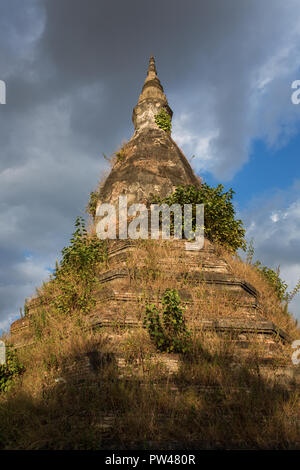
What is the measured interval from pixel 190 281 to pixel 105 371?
2.97 meters

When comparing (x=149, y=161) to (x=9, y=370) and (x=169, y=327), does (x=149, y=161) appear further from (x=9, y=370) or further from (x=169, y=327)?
(x=9, y=370)

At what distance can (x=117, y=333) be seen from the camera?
20.3ft

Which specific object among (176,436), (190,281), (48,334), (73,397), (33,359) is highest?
(190,281)

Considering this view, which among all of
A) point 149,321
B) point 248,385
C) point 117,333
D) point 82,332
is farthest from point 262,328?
point 82,332

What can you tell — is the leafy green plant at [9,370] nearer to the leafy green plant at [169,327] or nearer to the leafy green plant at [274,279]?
the leafy green plant at [169,327]

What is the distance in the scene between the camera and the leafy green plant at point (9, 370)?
5.70m

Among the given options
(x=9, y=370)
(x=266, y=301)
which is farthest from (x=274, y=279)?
(x=9, y=370)

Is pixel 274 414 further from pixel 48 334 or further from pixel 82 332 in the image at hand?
pixel 48 334

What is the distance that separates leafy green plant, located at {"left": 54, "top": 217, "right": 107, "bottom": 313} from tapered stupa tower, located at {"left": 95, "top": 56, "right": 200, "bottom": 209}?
2188 millimetres

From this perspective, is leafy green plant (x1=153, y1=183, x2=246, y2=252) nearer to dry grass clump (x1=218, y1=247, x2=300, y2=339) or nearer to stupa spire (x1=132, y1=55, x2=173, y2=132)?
dry grass clump (x1=218, y1=247, x2=300, y2=339)

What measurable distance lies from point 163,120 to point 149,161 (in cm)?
236

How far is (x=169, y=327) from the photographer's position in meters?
5.96

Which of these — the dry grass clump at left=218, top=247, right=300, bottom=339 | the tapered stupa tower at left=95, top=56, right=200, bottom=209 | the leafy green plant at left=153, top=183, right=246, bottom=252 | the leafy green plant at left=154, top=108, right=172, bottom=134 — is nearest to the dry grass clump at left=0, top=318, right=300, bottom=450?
the dry grass clump at left=218, top=247, right=300, bottom=339

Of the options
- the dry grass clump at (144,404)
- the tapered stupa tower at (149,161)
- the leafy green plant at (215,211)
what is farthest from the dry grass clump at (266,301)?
the tapered stupa tower at (149,161)
